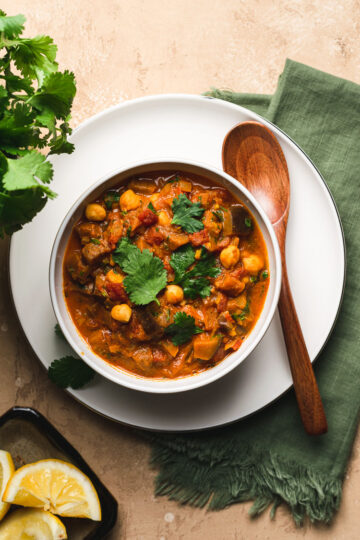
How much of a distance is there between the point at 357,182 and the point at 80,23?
236 centimetres

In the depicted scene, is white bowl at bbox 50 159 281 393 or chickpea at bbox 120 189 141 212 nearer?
white bowl at bbox 50 159 281 393

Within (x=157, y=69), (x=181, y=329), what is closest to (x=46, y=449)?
(x=181, y=329)

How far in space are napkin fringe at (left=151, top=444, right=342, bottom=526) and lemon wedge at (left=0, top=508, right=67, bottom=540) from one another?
786mm

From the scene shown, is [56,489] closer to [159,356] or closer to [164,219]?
[159,356]

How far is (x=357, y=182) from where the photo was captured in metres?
3.91

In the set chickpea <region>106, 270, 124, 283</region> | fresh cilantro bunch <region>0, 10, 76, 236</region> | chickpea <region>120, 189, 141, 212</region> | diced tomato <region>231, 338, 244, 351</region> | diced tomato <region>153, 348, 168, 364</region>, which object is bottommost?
diced tomato <region>153, 348, 168, 364</region>

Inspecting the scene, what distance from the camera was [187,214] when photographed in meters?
3.38

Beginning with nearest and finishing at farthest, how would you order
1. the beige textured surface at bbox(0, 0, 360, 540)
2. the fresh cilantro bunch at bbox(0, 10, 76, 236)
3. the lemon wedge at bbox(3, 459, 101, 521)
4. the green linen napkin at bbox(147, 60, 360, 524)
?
1. the fresh cilantro bunch at bbox(0, 10, 76, 236)
2. the lemon wedge at bbox(3, 459, 101, 521)
3. the green linen napkin at bbox(147, 60, 360, 524)
4. the beige textured surface at bbox(0, 0, 360, 540)

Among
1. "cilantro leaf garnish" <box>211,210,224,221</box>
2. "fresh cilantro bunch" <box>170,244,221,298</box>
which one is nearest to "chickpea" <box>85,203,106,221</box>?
"fresh cilantro bunch" <box>170,244,221,298</box>

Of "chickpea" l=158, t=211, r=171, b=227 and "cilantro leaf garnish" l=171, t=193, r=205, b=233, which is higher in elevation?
"cilantro leaf garnish" l=171, t=193, r=205, b=233

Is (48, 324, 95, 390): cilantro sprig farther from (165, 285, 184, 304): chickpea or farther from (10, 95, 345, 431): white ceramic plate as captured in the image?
(165, 285, 184, 304): chickpea

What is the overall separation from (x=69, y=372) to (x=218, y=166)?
5.57 ft

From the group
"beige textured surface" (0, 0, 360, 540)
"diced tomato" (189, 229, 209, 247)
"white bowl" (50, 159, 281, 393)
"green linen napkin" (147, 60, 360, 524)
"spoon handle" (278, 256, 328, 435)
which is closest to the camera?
"white bowl" (50, 159, 281, 393)

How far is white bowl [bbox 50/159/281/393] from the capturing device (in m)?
3.30
